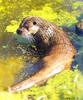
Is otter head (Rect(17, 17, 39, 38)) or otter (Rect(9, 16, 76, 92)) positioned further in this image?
otter head (Rect(17, 17, 39, 38))

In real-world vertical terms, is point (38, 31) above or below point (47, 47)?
above

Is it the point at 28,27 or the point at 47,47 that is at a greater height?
the point at 28,27

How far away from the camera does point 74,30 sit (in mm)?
6539

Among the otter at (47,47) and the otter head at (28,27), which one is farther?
the otter head at (28,27)

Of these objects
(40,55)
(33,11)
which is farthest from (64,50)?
(33,11)

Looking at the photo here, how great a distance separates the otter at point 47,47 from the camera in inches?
197

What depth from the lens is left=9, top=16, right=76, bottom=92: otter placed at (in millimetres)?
5016

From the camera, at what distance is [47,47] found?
602 cm

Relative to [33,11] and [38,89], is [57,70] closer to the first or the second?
[38,89]

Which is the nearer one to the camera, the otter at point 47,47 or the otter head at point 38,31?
the otter at point 47,47

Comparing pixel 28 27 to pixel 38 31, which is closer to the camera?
pixel 28 27

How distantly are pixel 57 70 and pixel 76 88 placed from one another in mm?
398

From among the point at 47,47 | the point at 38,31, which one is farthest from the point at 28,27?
the point at 47,47

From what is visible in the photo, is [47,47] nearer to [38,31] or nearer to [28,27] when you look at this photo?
[38,31]
